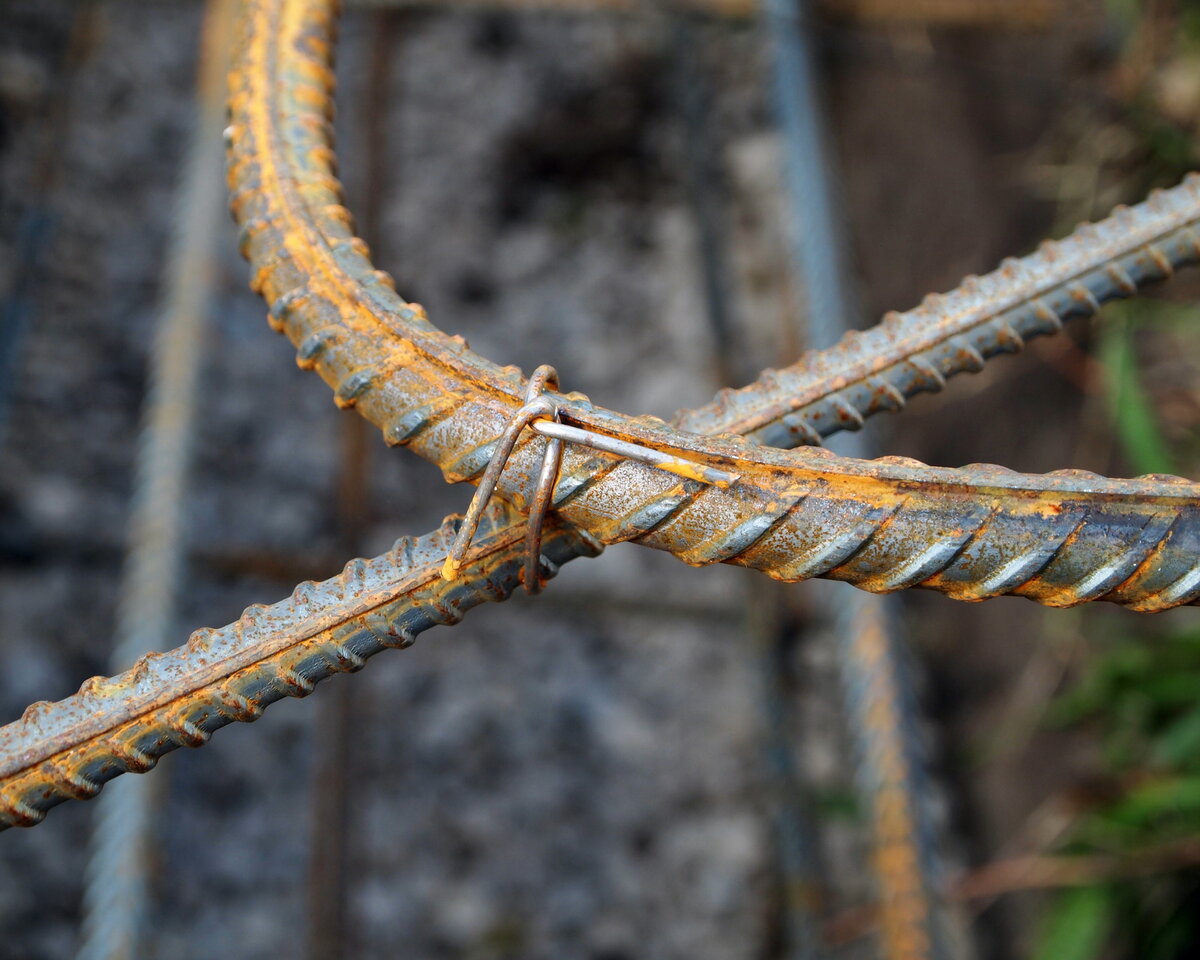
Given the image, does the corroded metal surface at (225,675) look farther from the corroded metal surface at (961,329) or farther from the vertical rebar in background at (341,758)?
the vertical rebar in background at (341,758)

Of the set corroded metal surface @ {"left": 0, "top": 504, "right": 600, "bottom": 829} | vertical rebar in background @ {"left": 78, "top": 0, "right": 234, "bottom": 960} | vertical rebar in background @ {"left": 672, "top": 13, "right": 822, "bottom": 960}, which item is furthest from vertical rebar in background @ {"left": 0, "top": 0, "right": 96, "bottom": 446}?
corroded metal surface @ {"left": 0, "top": 504, "right": 600, "bottom": 829}

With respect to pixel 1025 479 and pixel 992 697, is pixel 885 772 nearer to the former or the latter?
pixel 992 697

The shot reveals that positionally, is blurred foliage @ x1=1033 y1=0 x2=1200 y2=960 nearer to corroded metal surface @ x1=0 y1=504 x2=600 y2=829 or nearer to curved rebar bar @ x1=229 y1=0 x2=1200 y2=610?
curved rebar bar @ x1=229 y1=0 x2=1200 y2=610

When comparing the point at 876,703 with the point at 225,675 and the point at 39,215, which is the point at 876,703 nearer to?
the point at 225,675

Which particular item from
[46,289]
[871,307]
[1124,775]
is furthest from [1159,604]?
[46,289]

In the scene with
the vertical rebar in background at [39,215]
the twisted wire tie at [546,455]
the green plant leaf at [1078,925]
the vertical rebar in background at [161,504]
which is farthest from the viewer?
the vertical rebar in background at [39,215]

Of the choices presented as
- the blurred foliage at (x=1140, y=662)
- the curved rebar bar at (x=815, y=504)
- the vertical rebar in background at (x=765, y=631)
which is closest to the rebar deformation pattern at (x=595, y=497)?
the curved rebar bar at (x=815, y=504)
